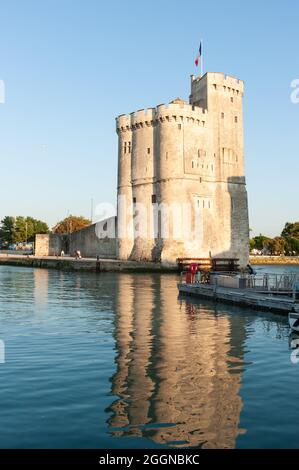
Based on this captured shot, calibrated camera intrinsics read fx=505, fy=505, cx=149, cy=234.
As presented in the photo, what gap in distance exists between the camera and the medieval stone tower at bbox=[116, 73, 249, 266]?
1845 inches

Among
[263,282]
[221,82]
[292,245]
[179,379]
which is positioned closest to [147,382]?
[179,379]

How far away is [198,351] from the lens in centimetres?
1134

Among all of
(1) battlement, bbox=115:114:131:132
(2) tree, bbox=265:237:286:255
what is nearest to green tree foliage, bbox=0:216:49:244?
(2) tree, bbox=265:237:286:255

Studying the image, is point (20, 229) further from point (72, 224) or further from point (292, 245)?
point (292, 245)

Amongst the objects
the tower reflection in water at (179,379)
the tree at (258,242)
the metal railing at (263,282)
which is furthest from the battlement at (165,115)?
the tree at (258,242)

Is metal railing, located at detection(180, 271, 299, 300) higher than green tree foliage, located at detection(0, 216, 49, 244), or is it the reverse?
green tree foliage, located at detection(0, 216, 49, 244)

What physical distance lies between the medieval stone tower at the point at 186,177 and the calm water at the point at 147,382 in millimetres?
30551

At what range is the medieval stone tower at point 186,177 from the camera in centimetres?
4688

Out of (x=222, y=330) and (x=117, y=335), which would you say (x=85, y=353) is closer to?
(x=117, y=335)

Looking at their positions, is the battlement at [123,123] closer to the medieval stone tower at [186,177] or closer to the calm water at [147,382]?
the medieval stone tower at [186,177]

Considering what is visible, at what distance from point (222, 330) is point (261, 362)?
12.7 feet

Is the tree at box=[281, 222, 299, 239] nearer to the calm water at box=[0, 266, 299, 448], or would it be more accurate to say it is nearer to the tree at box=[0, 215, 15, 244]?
the tree at box=[0, 215, 15, 244]

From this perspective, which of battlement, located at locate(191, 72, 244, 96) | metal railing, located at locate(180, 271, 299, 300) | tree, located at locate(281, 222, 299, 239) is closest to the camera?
metal railing, located at locate(180, 271, 299, 300)
